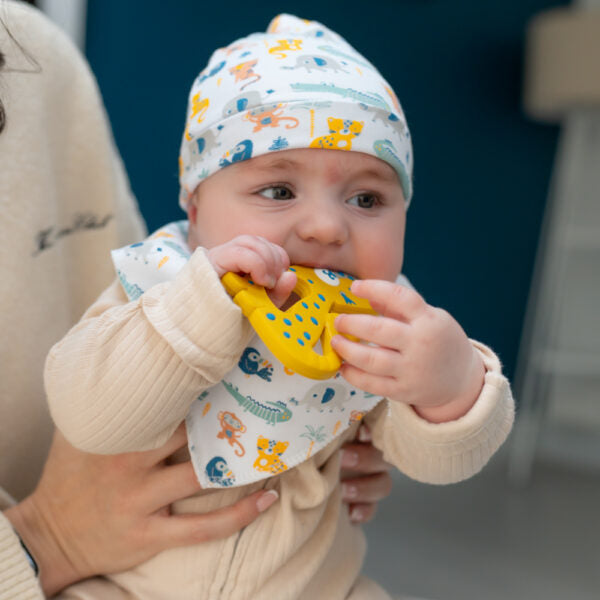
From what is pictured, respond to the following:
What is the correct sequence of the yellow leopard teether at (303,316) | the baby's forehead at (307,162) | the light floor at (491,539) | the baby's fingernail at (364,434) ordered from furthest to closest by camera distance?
the light floor at (491,539), the baby's fingernail at (364,434), the baby's forehead at (307,162), the yellow leopard teether at (303,316)

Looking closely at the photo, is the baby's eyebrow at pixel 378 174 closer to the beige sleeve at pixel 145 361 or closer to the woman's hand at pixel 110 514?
the beige sleeve at pixel 145 361

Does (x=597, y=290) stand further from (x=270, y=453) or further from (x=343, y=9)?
(x=270, y=453)

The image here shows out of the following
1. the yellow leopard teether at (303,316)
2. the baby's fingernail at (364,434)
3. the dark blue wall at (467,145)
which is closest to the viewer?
the yellow leopard teether at (303,316)

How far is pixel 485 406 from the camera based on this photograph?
0.69 metres

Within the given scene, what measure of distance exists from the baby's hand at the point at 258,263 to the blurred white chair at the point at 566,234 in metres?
2.34

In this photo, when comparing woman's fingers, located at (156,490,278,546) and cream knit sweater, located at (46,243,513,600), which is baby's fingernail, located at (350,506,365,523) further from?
woman's fingers, located at (156,490,278,546)

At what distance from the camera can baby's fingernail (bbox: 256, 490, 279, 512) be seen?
0.79 m

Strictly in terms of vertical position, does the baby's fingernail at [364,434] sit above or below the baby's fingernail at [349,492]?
above

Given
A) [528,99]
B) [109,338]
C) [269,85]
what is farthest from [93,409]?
[528,99]

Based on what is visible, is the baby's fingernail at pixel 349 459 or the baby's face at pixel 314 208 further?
the baby's fingernail at pixel 349 459

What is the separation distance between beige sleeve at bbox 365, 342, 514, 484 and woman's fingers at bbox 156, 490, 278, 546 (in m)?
0.19

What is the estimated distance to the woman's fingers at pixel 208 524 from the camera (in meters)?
0.76

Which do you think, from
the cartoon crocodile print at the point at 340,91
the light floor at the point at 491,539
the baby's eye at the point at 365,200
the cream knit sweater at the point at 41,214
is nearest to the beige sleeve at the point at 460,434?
the baby's eye at the point at 365,200

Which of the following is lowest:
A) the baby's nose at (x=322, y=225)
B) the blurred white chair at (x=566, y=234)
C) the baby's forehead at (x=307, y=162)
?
the blurred white chair at (x=566, y=234)
